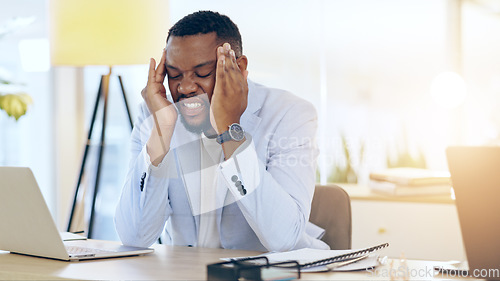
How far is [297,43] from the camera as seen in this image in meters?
3.54

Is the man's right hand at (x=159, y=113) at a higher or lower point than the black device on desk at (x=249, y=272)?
higher

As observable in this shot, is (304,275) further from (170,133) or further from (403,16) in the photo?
(403,16)

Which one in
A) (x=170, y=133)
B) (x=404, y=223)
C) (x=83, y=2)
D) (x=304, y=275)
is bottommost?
(x=404, y=223)

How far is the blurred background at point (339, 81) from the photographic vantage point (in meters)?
3.18

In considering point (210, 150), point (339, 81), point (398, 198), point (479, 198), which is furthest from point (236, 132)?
point (339, 81)

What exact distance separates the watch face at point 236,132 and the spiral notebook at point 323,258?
13.9 inches

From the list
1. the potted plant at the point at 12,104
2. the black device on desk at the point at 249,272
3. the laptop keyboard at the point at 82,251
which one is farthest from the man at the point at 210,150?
Answer: the potted plant at the point at 12,104

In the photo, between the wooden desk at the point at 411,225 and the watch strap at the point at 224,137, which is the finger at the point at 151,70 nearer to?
the watch strap at the point at 224,137

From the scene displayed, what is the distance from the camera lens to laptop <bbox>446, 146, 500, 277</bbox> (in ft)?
3.23

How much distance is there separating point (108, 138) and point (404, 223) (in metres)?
2.08

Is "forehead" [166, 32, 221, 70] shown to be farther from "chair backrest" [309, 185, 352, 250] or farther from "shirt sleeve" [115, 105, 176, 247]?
"chair backrest" [309, 185, 352, 250]

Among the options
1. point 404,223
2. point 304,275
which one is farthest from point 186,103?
point 404,223

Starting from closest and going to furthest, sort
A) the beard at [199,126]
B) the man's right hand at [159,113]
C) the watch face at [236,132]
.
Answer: the watch face at [236,132], the man's right hand at [159,113], the beard at [199,126]

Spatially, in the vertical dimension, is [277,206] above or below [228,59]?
below
